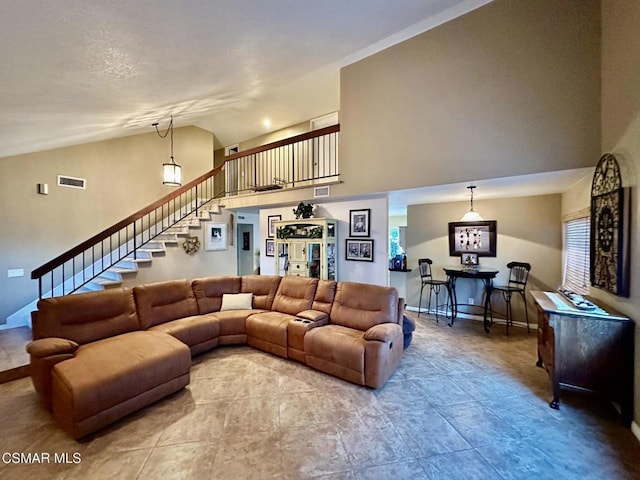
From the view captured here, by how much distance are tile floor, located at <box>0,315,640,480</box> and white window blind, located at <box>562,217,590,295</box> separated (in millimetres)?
1590

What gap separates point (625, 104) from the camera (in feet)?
8.06

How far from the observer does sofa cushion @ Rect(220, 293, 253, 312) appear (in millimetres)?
4492

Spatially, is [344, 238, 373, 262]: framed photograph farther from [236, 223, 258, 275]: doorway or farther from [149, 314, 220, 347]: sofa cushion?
[236, 223, 258, 275]: doorway

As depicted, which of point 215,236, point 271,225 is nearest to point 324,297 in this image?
point 271,225

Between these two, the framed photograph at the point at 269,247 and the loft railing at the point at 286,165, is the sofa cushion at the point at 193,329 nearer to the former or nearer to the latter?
the framed photograph at the point at 269,247

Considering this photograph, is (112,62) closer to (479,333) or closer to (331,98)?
(331,98)

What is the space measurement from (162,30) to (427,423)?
4356 mm

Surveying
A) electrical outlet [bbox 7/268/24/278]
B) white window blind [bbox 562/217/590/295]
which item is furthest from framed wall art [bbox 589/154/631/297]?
electrical outlet [bbox 7/268/24/278]

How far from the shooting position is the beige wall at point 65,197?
4.52m

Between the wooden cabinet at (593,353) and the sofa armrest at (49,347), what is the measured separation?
4.64 m

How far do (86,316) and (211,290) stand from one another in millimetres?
1655

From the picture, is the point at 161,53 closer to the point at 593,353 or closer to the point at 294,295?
the point at 294,295

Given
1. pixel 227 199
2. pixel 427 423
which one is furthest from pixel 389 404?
pixel 227 199

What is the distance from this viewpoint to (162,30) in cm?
263
